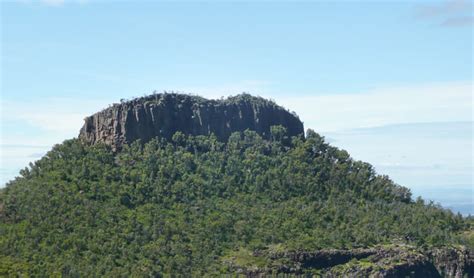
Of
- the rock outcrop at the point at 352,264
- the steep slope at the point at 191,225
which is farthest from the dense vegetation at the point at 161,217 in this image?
the rock outcrop at the point at 352,264

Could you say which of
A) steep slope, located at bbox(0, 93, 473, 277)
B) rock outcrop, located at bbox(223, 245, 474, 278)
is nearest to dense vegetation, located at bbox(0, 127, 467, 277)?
steep slope, located at bbox(0, 93, 473, 277)

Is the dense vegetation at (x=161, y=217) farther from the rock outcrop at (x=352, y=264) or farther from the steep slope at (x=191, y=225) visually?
the rock outcrop at (x=352, y=264)

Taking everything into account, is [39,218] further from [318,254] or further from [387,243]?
[387,243]

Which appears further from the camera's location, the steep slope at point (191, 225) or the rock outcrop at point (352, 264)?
the rock outcrop at point (352, 264)

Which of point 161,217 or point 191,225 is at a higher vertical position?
point 161,217

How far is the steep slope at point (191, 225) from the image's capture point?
161625 millimetres

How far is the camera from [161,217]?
581 ft

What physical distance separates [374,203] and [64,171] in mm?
57456

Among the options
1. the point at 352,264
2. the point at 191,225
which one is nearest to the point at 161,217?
the point at 191,225

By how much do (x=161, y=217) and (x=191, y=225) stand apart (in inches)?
206

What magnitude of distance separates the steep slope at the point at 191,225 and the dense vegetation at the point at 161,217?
213 mm

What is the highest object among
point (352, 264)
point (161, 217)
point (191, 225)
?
point (161, 217)

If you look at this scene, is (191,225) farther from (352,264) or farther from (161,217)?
(352,264)

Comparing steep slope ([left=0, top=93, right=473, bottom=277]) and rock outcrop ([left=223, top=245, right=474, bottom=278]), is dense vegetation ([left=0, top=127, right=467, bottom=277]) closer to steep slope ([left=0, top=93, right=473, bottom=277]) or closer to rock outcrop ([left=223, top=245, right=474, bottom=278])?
steep slope ([left=0, top=93, right=473, bottom=277])
